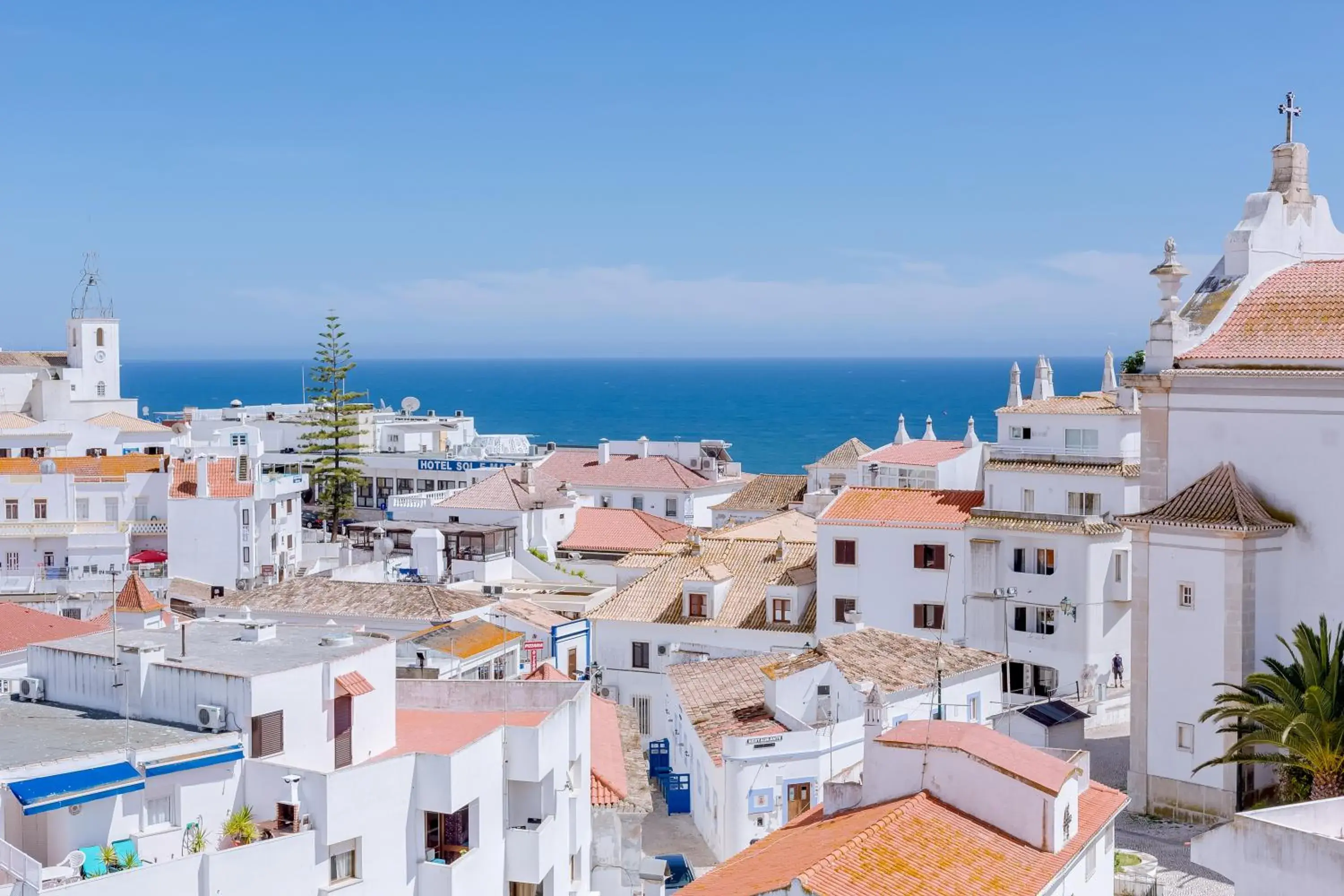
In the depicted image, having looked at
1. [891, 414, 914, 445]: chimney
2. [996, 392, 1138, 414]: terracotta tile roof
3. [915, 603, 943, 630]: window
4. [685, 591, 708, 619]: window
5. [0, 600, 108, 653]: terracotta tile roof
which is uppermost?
[996, 392, 1138, 414]: terracotta tile roof

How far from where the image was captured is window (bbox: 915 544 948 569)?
45.3m

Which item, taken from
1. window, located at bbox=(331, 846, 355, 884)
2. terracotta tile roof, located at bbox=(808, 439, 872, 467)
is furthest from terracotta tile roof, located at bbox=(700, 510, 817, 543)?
window, located at bbox=(331, 846, 355, 884)

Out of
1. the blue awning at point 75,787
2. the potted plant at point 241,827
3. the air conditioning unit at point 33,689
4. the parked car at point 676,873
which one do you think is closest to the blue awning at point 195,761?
the blue awning at point 75,787

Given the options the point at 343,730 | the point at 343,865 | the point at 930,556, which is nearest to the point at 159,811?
the point at 343,865

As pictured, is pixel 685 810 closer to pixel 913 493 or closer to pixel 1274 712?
pixel 1274 712

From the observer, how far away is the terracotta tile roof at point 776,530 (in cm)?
5062

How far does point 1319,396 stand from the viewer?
28844 mm

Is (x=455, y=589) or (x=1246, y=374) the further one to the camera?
(x=455, y=589)

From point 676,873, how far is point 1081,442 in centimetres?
2354

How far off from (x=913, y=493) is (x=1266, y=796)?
1919 centimetres

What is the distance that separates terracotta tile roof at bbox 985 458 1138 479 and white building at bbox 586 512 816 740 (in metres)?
6.25

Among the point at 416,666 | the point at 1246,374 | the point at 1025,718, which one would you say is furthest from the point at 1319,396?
the point at 416,666

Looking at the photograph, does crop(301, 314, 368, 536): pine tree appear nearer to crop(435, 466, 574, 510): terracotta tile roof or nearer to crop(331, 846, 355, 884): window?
crop(435, 466, 574, 510): terracotta tile roof

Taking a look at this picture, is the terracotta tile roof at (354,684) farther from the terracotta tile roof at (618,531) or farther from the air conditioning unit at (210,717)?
the terracotta tile roof at (618,531)
